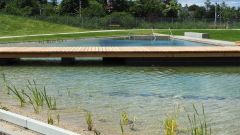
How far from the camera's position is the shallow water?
Answer: 7.52 metres

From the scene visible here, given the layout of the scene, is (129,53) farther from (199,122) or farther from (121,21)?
(121,21)

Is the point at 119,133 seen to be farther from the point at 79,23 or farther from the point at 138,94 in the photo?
the point at 79,23

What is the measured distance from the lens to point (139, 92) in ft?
33.7

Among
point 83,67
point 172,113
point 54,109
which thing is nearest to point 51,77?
point 83,67

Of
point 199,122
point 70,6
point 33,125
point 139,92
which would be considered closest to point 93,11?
point 70,6

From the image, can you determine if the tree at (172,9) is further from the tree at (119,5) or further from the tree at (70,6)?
the tree at (70,6)

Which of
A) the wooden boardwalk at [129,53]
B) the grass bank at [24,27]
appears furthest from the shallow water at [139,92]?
the grass bank at [24,27]

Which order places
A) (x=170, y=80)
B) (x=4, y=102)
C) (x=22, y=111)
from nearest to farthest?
(x=22, y=111), (x=4, y=102), (x=170, y=80)

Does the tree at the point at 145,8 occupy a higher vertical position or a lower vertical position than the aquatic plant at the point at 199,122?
higher

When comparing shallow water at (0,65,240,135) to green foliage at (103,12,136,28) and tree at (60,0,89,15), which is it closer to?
green foliage at (103,12,136,28)

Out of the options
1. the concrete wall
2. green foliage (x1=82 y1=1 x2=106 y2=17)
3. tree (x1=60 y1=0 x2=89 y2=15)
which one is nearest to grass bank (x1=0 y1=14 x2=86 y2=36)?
green foliage (x1=82 y1=1 x2=106 y2=17)

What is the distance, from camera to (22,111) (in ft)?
25.5

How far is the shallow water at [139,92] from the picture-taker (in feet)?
24.7

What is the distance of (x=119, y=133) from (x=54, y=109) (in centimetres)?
197
